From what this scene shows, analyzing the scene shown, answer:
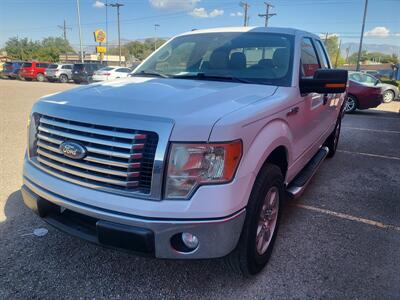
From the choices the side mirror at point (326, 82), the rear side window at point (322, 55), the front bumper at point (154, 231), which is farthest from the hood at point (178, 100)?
the rear side window at point (322, 55)

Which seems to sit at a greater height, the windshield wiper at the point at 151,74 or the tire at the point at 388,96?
the windshield wiper at the point at 151,74

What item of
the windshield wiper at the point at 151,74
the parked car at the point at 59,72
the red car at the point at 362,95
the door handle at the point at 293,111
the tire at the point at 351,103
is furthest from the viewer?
the parked car at the point at 59,72

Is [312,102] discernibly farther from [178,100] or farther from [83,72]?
[83,72]

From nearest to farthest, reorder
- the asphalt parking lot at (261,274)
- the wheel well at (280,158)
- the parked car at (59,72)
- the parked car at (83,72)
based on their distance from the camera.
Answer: the asphalt parking lot at (261,274) < the wheel well at (280,158) < the parked car at (83,72) < the parked car at (59,72)

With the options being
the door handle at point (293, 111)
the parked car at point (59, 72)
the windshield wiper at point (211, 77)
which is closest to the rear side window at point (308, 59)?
the door handle at point (293, 111)

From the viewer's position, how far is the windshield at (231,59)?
10.2 ft

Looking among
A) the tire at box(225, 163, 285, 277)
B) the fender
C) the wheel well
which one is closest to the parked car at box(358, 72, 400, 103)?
the wheel well

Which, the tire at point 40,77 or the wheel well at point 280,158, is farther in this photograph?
the tire at point 40,77

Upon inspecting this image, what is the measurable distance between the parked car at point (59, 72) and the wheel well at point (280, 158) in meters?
29.0

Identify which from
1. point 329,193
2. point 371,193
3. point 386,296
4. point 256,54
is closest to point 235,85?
point 256,54

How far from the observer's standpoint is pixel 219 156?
6.35ft

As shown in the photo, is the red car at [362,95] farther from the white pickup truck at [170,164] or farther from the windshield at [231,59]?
the white pickup truck at [170,164]

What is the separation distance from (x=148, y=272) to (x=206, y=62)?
6.87 ft

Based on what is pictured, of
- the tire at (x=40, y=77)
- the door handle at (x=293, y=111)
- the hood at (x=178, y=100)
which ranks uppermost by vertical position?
the hood at (x=178, y=100)
